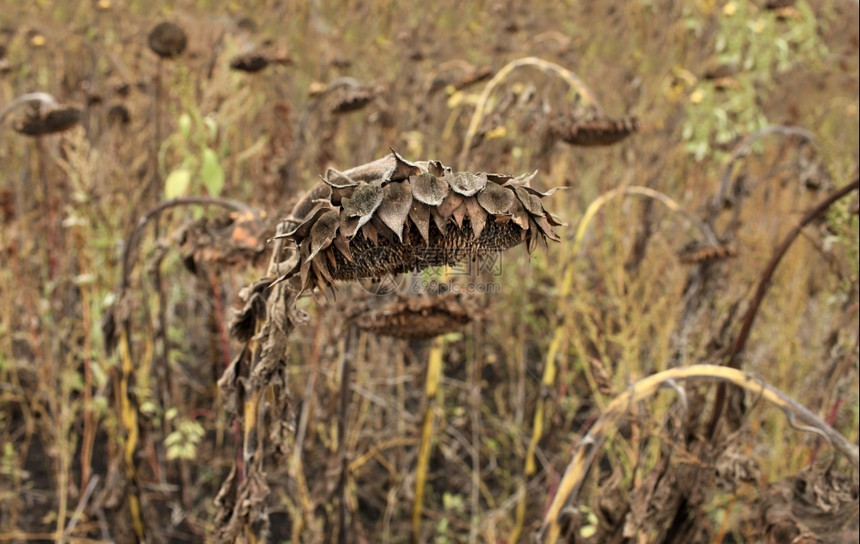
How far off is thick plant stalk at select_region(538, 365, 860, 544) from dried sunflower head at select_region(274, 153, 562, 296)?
50cm

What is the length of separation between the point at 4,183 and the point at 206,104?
2.16 m

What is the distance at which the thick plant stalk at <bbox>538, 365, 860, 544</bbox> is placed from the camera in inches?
45.5

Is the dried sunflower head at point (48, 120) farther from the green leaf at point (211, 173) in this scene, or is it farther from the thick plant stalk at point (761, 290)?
the thick plant stalk at point (761, 290)

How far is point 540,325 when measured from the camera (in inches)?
138

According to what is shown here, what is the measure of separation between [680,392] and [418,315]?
547mm

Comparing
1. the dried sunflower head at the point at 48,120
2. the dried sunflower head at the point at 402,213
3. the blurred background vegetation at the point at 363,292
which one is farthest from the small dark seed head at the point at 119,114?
the dried sunflower head at the point at 402,213

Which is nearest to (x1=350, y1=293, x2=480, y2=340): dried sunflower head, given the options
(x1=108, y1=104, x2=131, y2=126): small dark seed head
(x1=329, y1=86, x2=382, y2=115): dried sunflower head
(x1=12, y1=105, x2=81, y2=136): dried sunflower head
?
(x1=329, y1=86, x2=382, y2=115): dried sunflower head

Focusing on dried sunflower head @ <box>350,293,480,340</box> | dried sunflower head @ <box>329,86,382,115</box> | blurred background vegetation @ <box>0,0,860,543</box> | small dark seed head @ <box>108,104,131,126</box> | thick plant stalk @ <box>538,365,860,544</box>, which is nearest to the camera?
thick plant stalk @ <box>538,365,860,544</box>

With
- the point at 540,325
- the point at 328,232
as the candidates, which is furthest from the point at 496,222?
the point at 540,325

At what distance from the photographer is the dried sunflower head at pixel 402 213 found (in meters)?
0.73

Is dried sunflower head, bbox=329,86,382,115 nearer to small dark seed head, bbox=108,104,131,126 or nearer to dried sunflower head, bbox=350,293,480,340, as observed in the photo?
dried sunflower head, bbox=350,293,480,340

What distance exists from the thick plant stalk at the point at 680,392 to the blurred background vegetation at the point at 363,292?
9 centimetres

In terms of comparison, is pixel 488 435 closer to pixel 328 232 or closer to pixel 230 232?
pixel 230 232

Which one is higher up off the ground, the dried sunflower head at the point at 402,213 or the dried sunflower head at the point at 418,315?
the dried sunflower head at the point at 402,213
